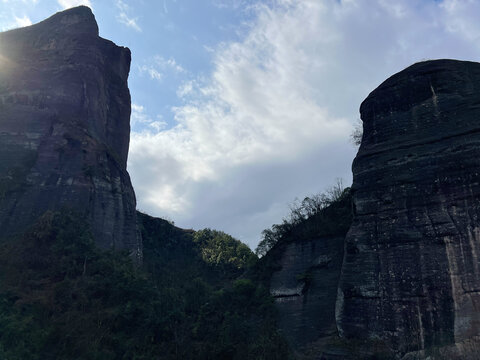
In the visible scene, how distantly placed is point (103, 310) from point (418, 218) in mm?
15581

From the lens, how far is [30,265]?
20016mm

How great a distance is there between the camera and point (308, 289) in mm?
20031

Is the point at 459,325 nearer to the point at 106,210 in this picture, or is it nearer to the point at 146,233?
the point at 106,210

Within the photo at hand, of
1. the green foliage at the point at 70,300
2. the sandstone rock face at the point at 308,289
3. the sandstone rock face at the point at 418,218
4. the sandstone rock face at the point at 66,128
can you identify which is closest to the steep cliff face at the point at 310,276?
the sandstone rock face at the point at 308,289

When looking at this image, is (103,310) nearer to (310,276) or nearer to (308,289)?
(308,289)

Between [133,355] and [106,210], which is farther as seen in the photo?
[106,210]

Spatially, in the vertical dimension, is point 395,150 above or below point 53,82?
below

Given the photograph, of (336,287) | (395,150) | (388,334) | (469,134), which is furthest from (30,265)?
(469,134)

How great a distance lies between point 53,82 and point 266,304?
83.0ft

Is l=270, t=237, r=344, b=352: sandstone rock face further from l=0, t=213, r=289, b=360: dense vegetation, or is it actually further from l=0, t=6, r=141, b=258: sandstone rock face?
l=0, t=6, r=141, b=258: sandstone rock face

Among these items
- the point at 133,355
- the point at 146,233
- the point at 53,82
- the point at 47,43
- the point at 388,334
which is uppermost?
the point at 47,43

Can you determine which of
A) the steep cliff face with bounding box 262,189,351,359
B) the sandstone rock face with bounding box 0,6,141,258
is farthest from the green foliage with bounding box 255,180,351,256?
the sandstone rock face with bounding box 0,6,141,258

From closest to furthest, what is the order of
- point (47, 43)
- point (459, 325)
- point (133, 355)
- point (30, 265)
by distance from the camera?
point (459, 325) → point (133, 355) → point (30, 265) → point (47, 43)

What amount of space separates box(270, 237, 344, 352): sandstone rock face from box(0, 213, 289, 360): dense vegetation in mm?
901
